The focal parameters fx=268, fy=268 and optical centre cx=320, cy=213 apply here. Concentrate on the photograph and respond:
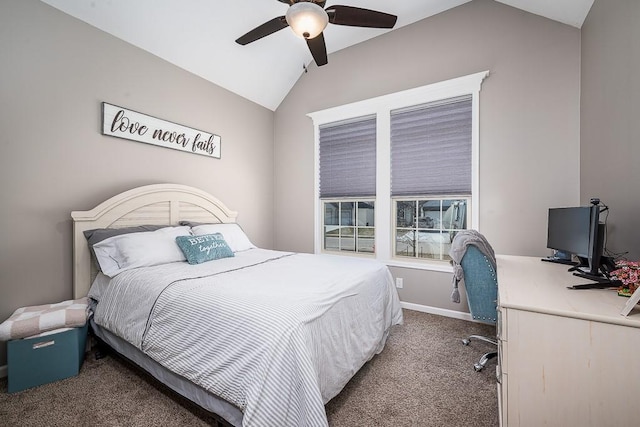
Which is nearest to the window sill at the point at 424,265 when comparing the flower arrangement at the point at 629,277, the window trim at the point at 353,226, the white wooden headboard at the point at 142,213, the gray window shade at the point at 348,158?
the window trim at the point at 353,226

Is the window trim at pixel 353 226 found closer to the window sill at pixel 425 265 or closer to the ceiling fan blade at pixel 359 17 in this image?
the window sill at pixel 425 265

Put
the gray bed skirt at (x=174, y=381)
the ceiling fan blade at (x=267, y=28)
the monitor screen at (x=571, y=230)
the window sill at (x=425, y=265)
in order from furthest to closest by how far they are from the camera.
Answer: the window sill at (x=425, y=265) < the ceiling fan blade at (x=267, y=28) < the monitor screen at (x=571, y=230) < the gray bed skirt at (x=174, y=381)

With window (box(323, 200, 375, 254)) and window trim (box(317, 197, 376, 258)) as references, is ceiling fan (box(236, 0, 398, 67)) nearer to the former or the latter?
window trim (box(317, 197, 376, 258))

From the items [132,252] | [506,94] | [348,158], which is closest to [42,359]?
[132,252]

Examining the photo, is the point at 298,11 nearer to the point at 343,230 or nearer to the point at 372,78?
the point at 372,78

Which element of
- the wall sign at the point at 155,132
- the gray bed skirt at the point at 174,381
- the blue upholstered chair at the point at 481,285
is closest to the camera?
the gray bed skirt at the point at 174,381

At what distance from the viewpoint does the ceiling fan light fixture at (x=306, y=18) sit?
1741 mm

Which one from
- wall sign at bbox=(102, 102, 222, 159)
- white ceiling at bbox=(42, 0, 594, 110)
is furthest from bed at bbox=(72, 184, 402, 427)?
white ceiling at bbox=(42, 0, 594, 110)

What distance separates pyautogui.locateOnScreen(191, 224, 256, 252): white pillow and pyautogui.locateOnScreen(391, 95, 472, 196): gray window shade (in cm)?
192

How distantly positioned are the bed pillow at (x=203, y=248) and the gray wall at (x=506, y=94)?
2.10m

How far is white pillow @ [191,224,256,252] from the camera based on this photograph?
2.82m

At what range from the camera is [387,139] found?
3.34 metres

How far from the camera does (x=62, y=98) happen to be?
2.24m

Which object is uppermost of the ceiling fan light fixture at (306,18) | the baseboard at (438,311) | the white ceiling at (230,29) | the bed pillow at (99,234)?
the white ceiling at (230,29)
